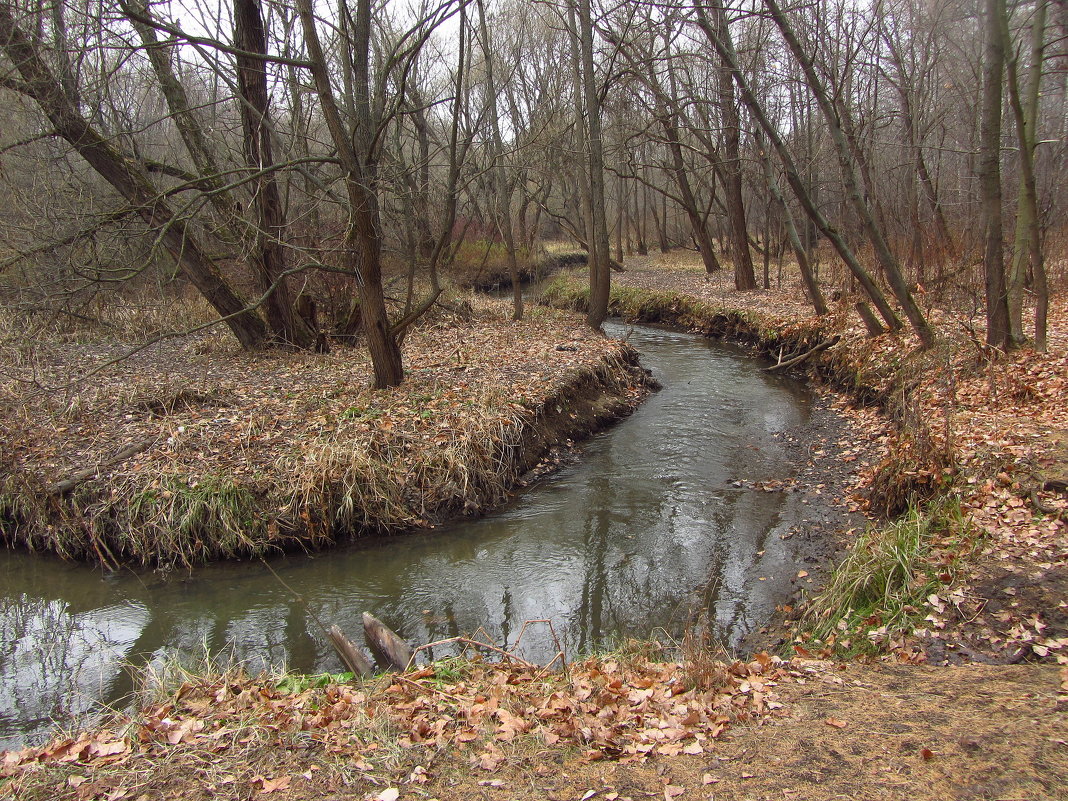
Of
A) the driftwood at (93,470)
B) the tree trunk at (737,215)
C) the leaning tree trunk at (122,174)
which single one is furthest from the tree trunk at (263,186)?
the tree trunk at (737,215)

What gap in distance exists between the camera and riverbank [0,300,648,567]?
7.00 m

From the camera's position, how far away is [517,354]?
12266 millimetres

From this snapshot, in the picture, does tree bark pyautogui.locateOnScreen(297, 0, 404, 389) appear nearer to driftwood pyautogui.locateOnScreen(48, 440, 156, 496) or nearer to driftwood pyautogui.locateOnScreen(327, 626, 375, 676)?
driftwood pyautogui.locateOnScreen(48, 440, 156, 496)

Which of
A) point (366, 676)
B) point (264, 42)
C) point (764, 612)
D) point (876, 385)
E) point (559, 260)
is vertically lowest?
point (764, 612)

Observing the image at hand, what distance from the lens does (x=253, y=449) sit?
25.5ft

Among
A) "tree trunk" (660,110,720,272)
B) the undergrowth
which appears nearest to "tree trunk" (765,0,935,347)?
the undergrowth

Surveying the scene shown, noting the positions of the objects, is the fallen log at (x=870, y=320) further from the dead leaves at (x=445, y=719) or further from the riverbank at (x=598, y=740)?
the dead leaves at (x=445, y=719)

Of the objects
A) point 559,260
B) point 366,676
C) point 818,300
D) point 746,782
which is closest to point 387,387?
point 366,676

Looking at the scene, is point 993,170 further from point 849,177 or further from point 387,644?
point 387,644

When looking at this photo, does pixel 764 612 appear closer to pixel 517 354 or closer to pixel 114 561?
pixel 114 561

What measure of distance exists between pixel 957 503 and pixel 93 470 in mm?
8356

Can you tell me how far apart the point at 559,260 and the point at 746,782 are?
93.7 ft

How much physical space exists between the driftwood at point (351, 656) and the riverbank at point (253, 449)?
2466 mm

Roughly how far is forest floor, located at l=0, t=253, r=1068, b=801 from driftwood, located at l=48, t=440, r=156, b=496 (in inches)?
165
